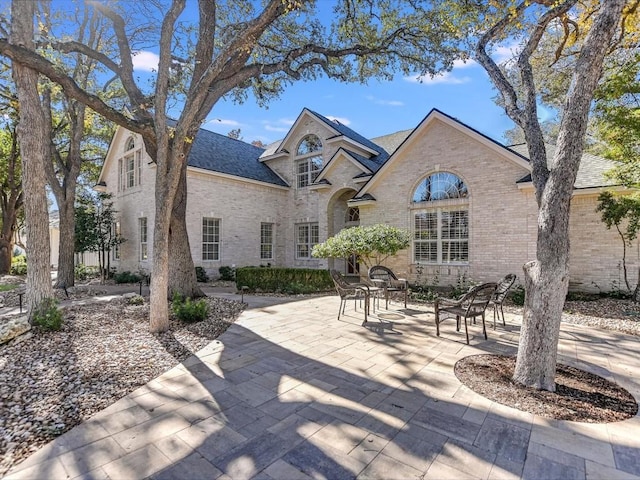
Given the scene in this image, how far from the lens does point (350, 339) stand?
5750 millimetres

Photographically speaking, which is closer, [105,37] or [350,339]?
[350,339]

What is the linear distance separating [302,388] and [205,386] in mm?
1187

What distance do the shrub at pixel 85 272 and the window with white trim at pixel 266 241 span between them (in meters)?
9.39

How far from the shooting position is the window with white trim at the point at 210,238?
1478 centimetres

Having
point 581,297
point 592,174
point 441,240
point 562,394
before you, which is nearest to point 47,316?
point 562,394

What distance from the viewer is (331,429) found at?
117 inches

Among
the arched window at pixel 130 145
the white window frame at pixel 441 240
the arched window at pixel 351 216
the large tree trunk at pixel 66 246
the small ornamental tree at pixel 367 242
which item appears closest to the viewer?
the small ornamental tree at pixel 367 242

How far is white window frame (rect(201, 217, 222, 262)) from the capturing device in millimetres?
14781

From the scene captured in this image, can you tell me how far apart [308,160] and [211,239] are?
6.88 meters

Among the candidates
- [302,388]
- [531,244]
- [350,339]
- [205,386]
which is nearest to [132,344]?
[205,386]

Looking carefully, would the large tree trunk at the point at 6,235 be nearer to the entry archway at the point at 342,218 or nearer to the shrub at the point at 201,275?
the shrub at the point at 201,275

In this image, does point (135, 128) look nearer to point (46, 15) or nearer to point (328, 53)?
point (46, 15)

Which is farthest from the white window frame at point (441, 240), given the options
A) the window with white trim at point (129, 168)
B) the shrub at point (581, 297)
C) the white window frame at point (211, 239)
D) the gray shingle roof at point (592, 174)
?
the window with white trim at point (129, 168)

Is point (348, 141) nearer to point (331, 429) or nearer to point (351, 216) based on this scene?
point (351, 216)
